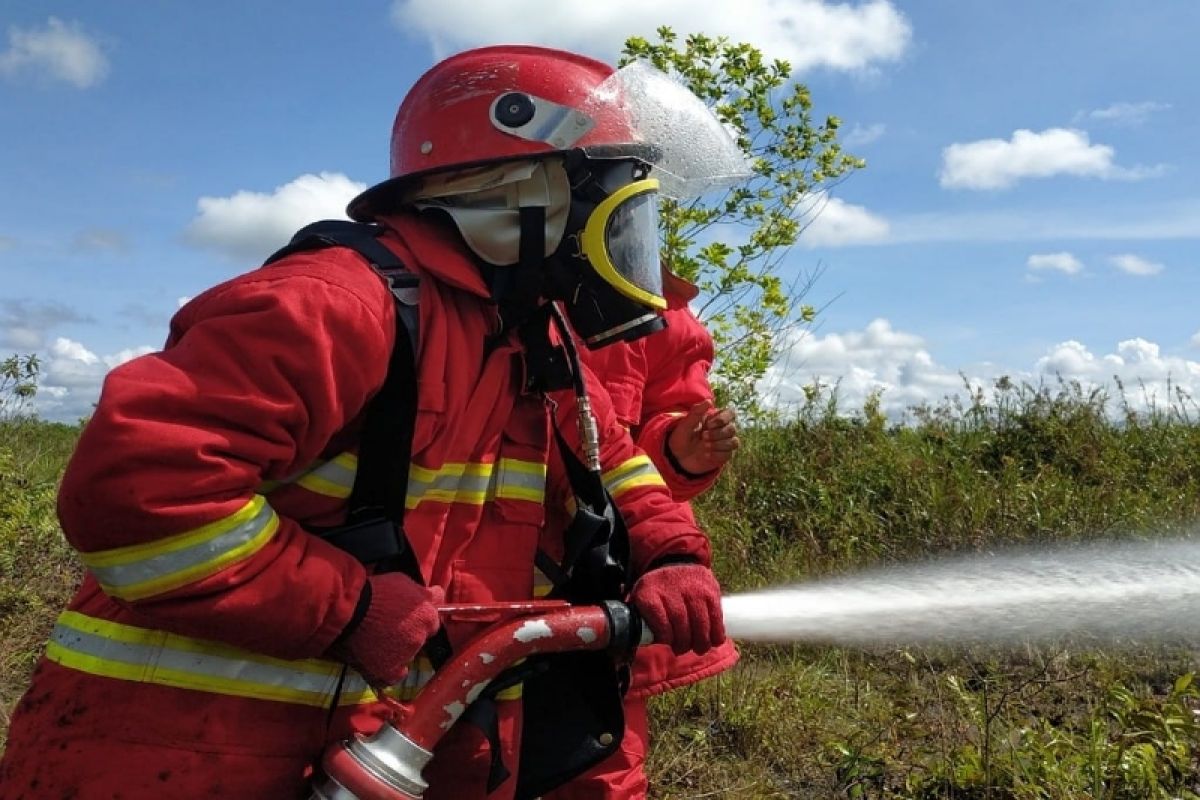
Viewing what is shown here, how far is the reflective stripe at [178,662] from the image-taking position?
1.68 metres

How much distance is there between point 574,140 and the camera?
87.0 inches

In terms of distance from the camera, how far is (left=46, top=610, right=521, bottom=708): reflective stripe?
1.68 metres

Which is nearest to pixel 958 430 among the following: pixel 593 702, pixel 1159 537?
pixel 1159 537

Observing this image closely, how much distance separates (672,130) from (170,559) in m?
1.52

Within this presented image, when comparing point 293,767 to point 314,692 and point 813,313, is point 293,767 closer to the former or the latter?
point 314,692

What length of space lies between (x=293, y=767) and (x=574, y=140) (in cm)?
136

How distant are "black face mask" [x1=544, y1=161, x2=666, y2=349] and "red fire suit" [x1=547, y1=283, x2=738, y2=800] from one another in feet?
1.25

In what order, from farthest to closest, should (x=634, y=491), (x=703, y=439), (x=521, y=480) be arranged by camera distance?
(x=703, y=439) < (x=634, y=491) < (x=521, y=480)

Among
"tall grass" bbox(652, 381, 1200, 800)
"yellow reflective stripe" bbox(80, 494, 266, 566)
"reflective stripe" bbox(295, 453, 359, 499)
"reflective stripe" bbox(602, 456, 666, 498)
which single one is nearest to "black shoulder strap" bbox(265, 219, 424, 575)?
"reflective stripe" bbox(295, 453, 359, 499)

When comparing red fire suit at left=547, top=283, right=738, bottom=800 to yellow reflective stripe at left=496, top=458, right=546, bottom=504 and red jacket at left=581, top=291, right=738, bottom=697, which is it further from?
yellow reflective stripe at left=496, top=458, right=546, bottom=504

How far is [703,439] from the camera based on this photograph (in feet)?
9.53

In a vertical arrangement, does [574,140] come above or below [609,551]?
above

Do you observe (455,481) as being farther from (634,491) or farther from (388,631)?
(634,491)

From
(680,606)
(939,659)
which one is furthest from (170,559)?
(939,659)
